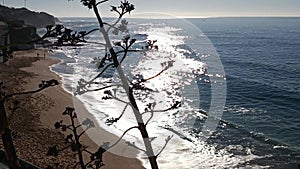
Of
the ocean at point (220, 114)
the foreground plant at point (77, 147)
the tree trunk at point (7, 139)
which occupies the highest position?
the tree trunk at point (7, 139)

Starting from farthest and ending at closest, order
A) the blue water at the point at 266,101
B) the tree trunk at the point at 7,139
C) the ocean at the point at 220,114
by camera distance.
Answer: the blue water at the point at 266,101 → the ocean at the point at 220,114 → the tree trunk at the point at 7,139

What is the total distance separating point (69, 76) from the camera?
139 feet

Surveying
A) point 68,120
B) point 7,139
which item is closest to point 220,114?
point 68,120

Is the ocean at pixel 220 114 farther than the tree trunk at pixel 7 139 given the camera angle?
Yes

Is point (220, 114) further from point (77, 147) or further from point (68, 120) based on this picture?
point (77, 147)

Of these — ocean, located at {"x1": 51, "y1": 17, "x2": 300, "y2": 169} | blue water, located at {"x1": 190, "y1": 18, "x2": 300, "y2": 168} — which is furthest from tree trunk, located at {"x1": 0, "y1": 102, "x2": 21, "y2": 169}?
blue water, located at {"x1": 190, "y1": 18, "x2": 300, "y2": 168}

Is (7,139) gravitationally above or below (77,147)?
above

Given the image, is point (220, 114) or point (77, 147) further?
point (220, 114)

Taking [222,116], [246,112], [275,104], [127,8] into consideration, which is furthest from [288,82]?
[127,8]

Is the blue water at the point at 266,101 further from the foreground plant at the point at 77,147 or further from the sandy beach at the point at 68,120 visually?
the foreground plant at the point at 77,147

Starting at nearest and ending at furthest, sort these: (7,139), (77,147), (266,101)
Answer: (7,139) → (77,147) → (266,101)

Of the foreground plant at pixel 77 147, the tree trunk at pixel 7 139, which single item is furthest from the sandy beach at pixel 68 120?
the tree trunk at pixel 7 139

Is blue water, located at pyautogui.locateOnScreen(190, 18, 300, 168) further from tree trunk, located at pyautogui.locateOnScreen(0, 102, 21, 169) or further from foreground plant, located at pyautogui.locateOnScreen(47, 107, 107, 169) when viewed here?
tree trunk, located at pyautogui.locateOnScreen(0, 102, 21, 169)

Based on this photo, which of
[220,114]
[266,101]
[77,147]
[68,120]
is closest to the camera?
[77,147]
